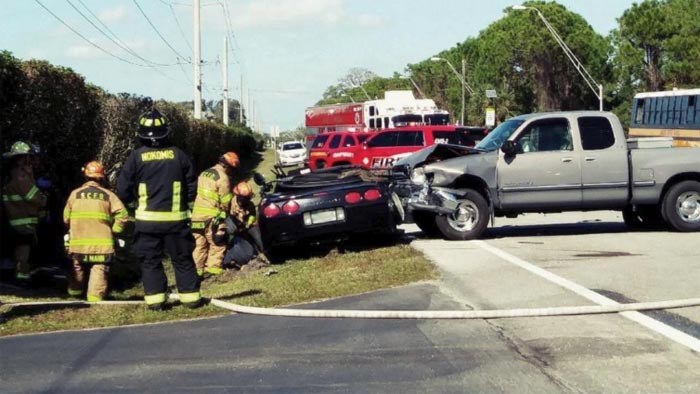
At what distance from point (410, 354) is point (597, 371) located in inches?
51.2

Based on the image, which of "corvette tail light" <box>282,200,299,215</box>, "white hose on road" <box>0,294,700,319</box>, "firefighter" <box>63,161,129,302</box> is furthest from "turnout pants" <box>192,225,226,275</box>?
"white hose on road" <box>0,294,700,319</box>

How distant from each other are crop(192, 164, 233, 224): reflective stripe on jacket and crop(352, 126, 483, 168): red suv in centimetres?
1447

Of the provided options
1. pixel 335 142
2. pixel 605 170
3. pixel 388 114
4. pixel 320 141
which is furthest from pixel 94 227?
pixel 388 114

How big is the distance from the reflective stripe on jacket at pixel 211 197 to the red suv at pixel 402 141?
47.5 feet

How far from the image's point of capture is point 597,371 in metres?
6.05

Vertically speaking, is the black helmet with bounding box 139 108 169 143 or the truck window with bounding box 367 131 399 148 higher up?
the black helmet with bounding box 139 108 169 143

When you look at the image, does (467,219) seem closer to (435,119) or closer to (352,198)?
(352,198)

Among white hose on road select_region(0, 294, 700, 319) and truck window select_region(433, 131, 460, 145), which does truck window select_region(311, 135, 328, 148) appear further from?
white hose on road select_region(0, 294, 700, 319)

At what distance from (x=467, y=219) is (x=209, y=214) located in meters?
3.75

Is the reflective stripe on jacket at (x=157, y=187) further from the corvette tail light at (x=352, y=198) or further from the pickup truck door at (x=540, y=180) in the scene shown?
the pickup truck door at (x=540, y=180)

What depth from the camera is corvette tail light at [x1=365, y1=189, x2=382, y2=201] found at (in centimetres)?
1182

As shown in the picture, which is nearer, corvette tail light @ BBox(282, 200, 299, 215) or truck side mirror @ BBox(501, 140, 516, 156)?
corvette tail light @ BBox(282, 200, 299, 215)

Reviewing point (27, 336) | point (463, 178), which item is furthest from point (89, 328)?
point (463, 178)

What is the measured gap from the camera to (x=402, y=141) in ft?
91.2
